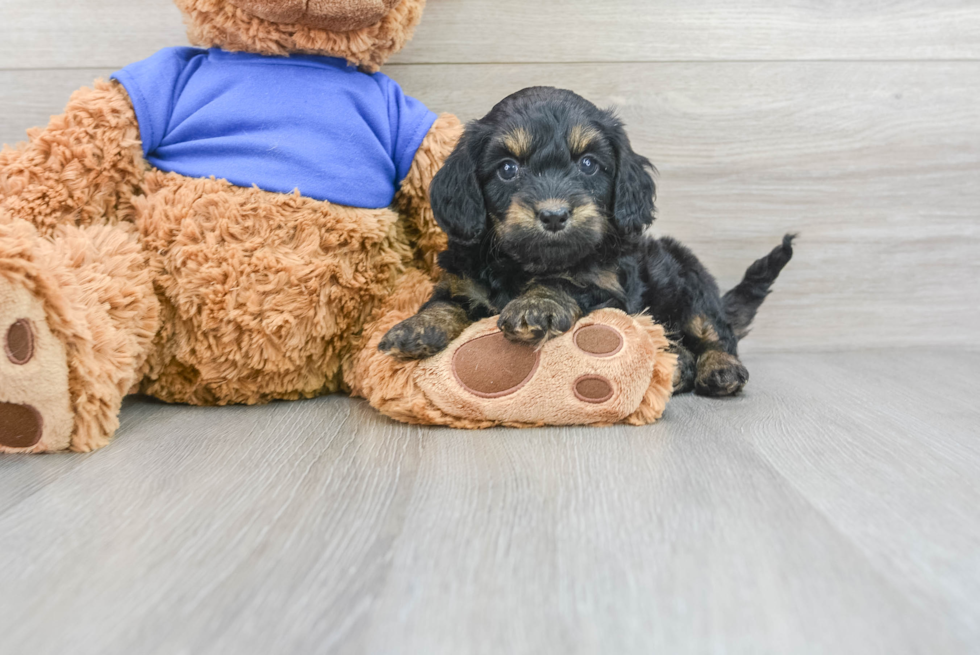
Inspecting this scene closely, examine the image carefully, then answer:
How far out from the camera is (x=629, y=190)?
6.32 ft

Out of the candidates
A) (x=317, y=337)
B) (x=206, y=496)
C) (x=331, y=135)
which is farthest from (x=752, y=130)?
(x=206, y=496)

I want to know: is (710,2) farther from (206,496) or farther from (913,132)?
(206,496)

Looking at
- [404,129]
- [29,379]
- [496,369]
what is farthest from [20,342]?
[404,129]

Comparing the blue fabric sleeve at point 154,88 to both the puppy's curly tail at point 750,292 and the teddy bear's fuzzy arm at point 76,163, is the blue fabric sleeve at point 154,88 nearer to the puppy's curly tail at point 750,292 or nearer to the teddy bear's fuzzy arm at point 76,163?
the teddy bear's fuzzy arm at point 76,163

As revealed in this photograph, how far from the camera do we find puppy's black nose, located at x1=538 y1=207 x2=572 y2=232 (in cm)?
170

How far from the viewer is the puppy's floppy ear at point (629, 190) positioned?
6.31 ft

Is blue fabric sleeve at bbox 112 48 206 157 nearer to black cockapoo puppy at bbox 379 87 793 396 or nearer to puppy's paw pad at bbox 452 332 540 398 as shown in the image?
black cockapoo puppy at bbox 379 87 793 396

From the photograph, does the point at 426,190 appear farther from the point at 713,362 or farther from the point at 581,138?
the point at 713,362

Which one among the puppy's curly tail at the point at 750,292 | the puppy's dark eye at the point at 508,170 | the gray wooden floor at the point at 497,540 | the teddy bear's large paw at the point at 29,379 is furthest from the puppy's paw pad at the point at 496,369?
the puppy's curly tail at the point at 750,292

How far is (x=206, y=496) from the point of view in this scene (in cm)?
135

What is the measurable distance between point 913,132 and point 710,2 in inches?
36.7

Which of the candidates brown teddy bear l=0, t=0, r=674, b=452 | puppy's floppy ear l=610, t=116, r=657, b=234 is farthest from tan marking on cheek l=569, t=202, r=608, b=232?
brown teddy bear l=0, t=0, r=674, b=452

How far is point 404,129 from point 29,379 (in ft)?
3.89

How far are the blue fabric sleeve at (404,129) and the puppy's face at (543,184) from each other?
236 millimetres
